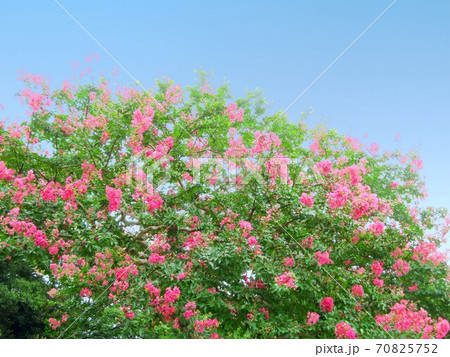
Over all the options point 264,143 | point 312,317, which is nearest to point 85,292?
point 312,317

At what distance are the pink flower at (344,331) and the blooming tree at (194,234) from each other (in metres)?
0.02

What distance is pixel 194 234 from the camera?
657 centimetres

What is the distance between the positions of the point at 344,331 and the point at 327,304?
0.55m

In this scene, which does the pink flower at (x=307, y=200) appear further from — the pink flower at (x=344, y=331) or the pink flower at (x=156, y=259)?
the pink flower at (x=156, y=259)

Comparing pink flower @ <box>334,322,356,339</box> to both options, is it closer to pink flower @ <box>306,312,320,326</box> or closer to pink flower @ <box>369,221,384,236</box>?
pink flower @ <box>306,312,320,326</box>

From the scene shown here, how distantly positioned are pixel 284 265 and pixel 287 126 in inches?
168

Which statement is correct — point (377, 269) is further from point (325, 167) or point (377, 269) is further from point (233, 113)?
point (233, 113)

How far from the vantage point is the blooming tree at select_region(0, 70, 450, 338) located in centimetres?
588

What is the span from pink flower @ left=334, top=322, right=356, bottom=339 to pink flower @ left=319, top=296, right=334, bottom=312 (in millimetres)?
427

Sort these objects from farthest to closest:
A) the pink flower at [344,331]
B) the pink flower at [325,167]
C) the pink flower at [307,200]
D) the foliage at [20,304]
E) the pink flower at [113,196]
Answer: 1. the foliage at [20,304]
2. the pink flower at [325,167]
3. the pink flower at [307,200]
4. the pink flower at [113,196]
5. the pink flower at [344,331]

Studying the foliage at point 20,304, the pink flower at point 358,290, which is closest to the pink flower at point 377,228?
the pink flower at point 358,290

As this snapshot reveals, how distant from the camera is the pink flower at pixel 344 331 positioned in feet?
18.0

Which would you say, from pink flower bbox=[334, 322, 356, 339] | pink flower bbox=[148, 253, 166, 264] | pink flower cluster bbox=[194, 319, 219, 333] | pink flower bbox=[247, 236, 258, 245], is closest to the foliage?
pink flower bbox=[148, 253, 166, 264]

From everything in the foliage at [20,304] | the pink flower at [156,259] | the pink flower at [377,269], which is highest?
the pink flower at [377,269]
